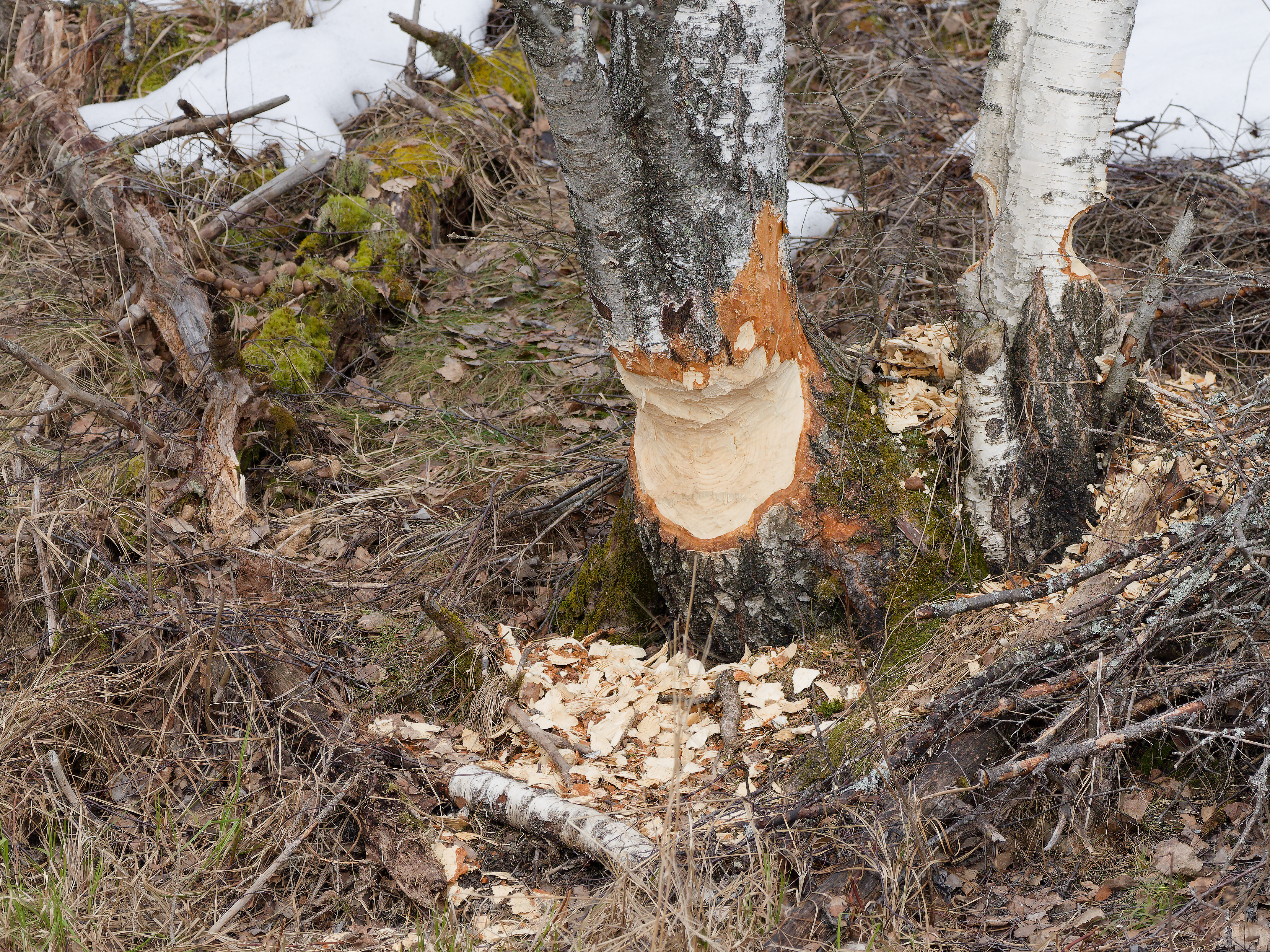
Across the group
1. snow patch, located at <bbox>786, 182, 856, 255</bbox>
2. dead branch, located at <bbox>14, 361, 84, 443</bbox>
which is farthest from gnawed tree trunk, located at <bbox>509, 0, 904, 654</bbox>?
dead branch, located at <bbox>14, 361, 84, 443</bbox>

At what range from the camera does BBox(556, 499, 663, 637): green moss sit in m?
3.18

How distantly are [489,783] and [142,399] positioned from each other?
2.66m

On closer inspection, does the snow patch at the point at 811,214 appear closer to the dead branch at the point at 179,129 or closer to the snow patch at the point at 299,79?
the snow patch at the point at 299,79

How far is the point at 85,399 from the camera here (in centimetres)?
340

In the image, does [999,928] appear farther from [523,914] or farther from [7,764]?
[7,764]

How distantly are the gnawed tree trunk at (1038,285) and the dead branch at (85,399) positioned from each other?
2788mm

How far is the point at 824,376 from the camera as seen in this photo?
2.90m

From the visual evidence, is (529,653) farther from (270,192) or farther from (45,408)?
(270,192)

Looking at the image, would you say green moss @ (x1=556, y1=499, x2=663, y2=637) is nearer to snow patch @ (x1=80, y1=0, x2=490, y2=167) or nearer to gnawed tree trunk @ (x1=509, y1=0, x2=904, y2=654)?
gnawed tree trunk @ (x1=509, y1=0, x2=904, y2=654)

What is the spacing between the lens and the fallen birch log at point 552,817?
7.38 feet

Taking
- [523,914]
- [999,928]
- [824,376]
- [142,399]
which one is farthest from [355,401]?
[999,928]

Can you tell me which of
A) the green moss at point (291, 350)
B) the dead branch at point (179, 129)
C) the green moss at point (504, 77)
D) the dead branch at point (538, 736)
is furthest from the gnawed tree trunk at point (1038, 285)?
the dead branch at point (179, 129)

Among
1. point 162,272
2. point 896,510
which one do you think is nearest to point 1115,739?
point 896,510

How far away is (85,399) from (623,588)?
206 cm
